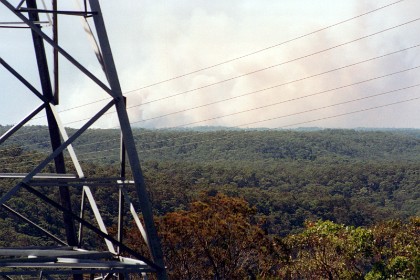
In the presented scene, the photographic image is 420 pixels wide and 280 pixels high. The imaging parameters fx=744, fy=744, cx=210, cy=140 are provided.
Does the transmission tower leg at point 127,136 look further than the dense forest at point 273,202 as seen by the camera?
No

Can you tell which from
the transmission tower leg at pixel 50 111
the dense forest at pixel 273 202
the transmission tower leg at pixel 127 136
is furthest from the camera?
the dense forest at pixel 273 202

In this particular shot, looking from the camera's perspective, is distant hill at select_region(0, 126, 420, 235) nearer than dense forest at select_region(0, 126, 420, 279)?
No

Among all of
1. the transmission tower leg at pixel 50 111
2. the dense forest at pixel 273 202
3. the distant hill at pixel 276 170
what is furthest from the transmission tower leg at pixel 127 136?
the distant hill at pixel 276 170

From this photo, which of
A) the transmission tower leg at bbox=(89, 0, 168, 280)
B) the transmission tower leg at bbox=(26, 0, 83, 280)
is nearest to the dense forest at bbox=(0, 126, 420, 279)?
the transmission tower leg at bbox=(26, 0, 83, 280)

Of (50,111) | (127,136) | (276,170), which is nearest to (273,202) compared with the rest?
(276,170)

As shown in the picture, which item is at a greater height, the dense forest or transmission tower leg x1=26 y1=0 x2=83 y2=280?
transmission tower leg x1=26 y1=0 x2=83 y2=280

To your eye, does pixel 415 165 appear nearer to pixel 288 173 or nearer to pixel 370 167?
pixel 370 167

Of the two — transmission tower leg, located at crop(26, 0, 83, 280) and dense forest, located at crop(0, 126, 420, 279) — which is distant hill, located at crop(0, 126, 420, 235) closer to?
dense forest, located at crop(0, 126, 420, 279)

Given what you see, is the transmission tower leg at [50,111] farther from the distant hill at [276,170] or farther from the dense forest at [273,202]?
the distant hill at [276,170]
